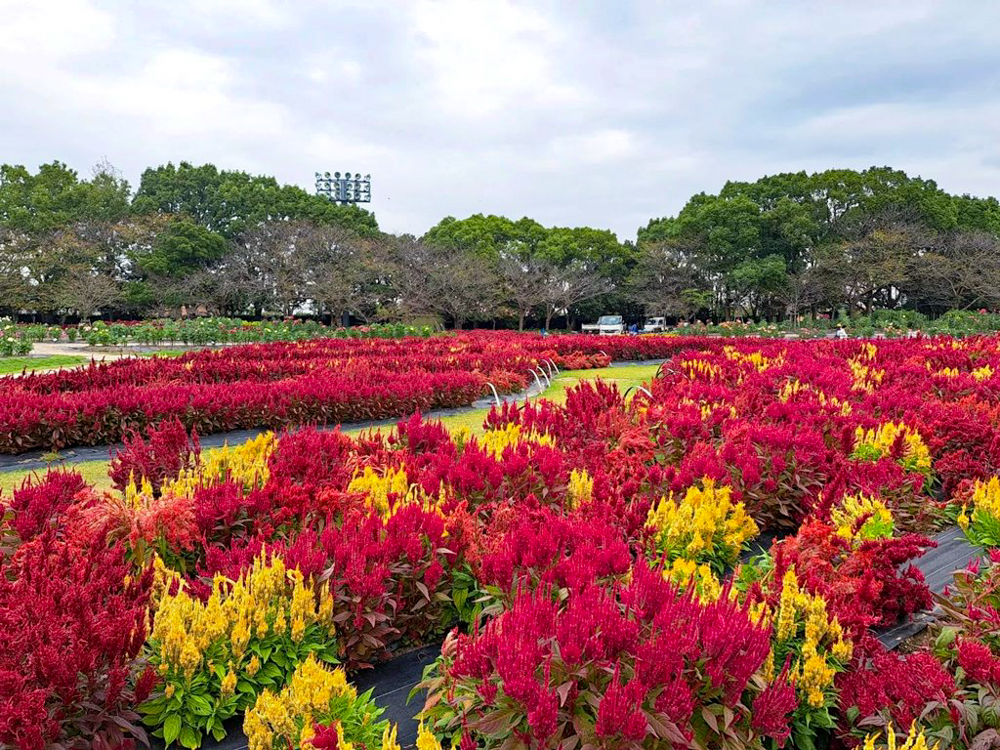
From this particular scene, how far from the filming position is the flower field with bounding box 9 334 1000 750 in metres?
2.01

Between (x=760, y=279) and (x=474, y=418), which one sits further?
(x=760, y=279)

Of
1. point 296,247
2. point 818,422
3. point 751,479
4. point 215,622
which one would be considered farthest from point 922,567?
point 296,247

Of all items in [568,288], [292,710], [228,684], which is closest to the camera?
[292,710]

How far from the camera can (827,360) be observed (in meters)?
10.4

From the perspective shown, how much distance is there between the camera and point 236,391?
8.39m

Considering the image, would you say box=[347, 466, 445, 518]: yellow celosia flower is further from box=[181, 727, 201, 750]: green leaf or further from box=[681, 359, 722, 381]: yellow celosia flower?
box=[681, 359, 722, 381]: yellow celosia flower

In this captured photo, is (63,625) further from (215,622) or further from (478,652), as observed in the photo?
(478,652)

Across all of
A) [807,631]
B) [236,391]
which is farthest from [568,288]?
[807,631]

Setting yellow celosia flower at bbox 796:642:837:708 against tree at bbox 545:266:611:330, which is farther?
tree at bbox 545:266:611:330

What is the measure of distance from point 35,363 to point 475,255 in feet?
80.1

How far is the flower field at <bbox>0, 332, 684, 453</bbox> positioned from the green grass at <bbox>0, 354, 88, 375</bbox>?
233 inches

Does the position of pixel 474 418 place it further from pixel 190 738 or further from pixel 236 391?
pixel 190 738

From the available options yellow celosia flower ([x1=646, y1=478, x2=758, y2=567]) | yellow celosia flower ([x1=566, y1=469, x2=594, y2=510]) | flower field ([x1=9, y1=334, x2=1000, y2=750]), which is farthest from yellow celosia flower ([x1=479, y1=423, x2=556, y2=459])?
yellow celosia flower ([x1=646, y1=478, x2=758, y2=567])

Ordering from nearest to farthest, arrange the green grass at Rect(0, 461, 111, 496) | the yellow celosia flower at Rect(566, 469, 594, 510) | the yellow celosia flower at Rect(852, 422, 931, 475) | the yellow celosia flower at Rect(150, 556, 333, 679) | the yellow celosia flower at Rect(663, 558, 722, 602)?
the yellow celosia flower at Rect(150, 556, 333, 679), the yellow celosia flower at Rect(663, 558, 722, 602), the yellow celosia flower at Rect(566, 469, 594, 510), the yellow celosia flower at Rect(852, 422, 931, 475), the green grass at Rect(0, 461, 111, 496)
